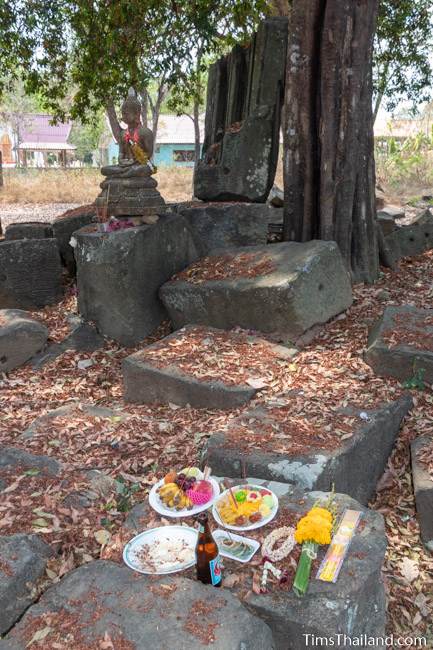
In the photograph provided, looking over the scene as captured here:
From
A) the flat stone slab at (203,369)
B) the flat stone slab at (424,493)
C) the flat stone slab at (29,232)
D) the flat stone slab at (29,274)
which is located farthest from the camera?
the flat stone slab at (29,232)

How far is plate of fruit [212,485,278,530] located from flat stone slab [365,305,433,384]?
6.56 feet

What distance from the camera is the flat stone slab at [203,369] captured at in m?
4.54

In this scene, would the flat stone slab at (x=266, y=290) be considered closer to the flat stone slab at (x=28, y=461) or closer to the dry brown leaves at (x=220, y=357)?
the dry brown leaves at (x=220, y=357)

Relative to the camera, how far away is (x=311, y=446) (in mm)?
3646

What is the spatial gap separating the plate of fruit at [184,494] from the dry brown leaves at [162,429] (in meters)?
0.25

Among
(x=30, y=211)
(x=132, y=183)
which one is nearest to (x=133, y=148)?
(x=132, y=183)

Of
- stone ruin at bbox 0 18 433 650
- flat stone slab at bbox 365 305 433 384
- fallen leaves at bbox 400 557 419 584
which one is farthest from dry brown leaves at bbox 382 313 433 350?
fallen leaves at bbox 400 557 419 584

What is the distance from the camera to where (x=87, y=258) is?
5.77 metres

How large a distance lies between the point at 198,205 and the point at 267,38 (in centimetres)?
220

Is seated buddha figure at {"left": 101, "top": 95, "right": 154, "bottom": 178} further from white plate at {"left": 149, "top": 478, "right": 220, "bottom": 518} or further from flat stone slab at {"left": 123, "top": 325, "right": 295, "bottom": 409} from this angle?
white plate at {"left": 149, "top": 478, "right": 220, "bottom": 518}

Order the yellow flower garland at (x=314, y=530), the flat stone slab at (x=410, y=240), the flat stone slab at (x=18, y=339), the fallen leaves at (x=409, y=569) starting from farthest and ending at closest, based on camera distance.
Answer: the flat stone slab at (x=410, y=240)
the flat stone slab at (x=18, y=339)
the fallen leaves at (x=409, y=569)
the yellow flower garland at (x=314, y=530)

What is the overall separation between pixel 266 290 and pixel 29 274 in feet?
9.19

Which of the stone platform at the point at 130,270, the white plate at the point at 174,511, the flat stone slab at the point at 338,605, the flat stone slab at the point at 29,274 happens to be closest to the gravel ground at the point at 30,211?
the flat stone slab at the point at 29,274

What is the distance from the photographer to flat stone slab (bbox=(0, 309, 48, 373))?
552 centimetres
